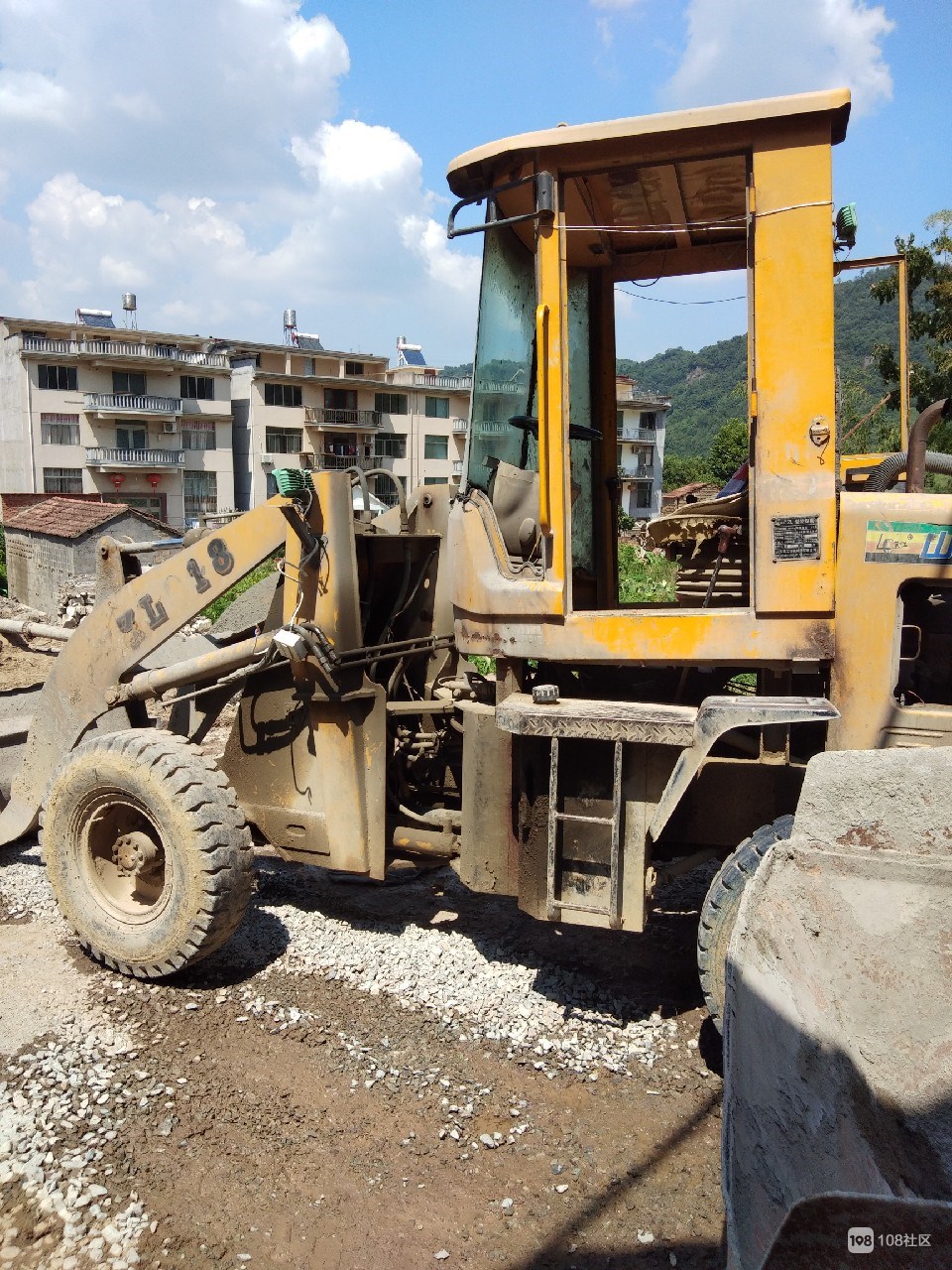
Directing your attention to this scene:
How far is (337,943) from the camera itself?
4.63m

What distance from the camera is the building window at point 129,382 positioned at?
3877cm

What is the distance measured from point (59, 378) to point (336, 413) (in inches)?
435

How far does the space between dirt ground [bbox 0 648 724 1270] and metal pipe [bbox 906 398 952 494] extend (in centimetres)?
222

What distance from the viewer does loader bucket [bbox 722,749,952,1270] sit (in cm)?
263

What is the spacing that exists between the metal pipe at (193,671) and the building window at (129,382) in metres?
37.3

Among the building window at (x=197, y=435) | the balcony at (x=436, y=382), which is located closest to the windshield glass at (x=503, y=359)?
the building window at (x=197, y=435)

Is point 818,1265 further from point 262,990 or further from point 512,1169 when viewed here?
point 262,990

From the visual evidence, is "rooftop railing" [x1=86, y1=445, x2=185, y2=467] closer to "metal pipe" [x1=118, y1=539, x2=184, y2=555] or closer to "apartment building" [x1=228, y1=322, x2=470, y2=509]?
"apartment building" [x1=228, y1=322, x2=470, y2=509]

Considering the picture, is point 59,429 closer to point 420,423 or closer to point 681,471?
point 420,423

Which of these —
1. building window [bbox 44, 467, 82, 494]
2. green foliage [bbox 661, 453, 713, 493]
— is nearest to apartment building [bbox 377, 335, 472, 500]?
building window [bbox 44, 467, 82, 494]

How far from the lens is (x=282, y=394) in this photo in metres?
41.8

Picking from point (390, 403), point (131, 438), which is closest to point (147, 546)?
point (131, 438)

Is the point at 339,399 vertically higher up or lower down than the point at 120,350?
lower down

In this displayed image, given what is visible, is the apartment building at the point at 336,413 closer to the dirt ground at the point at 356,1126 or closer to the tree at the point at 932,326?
the tree at the point at 932,326
